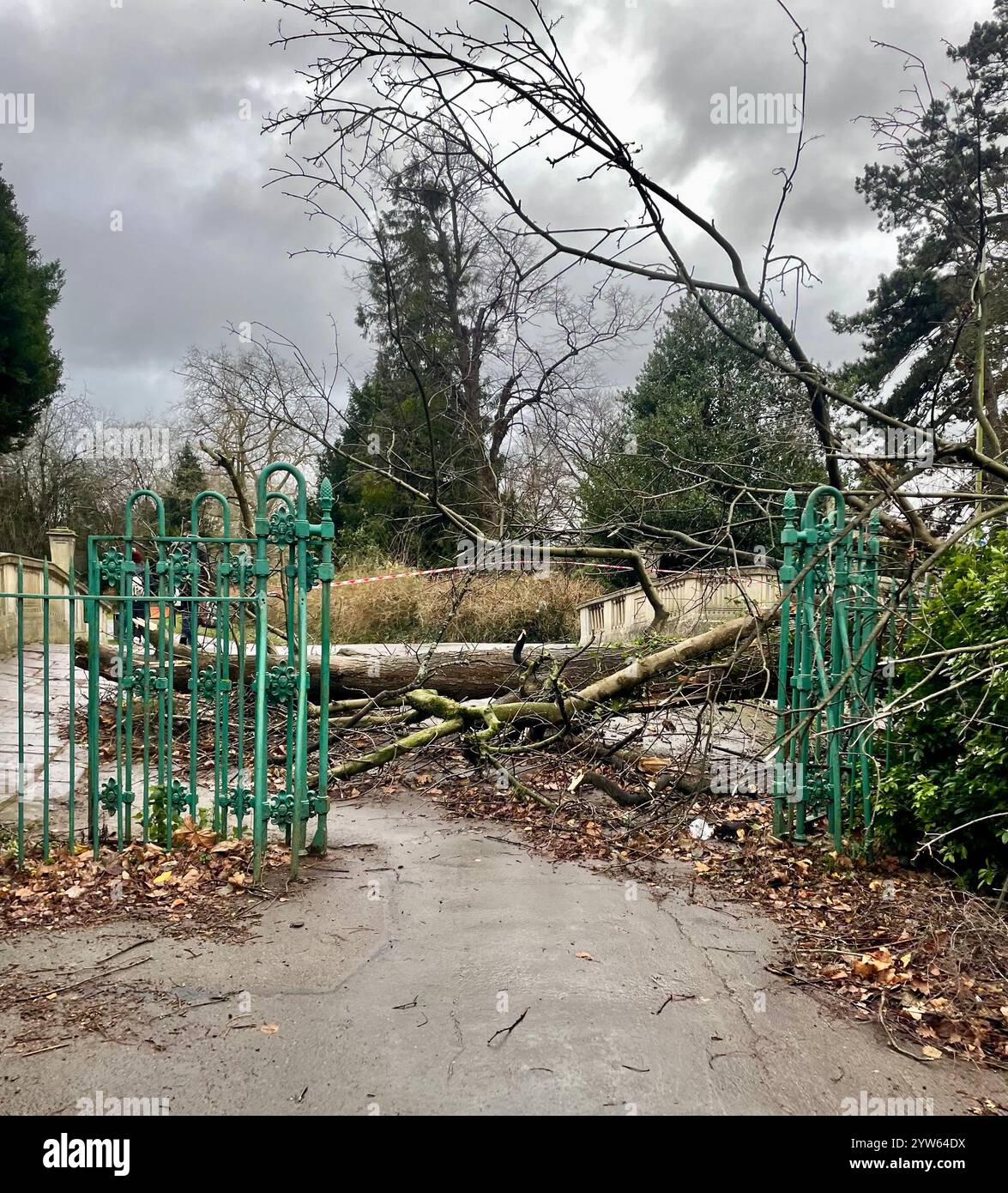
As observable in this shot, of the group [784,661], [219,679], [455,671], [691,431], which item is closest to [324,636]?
[219,679]

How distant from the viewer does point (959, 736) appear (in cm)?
405

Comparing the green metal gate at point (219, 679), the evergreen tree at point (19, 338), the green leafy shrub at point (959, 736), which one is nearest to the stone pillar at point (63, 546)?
the evergreen tree at point (19, 338)

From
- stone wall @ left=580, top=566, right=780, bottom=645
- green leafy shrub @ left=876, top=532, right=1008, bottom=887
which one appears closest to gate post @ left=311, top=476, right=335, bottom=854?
stone wall @ left=580, top=566, right=780, bottom=645

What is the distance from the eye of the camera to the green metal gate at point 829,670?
4.94 metres

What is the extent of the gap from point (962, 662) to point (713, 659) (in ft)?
8.64

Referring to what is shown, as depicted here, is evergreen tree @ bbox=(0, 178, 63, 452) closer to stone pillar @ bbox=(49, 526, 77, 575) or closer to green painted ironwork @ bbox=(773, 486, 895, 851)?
stone pillar @ bbox=(49, 526, 77, 575)

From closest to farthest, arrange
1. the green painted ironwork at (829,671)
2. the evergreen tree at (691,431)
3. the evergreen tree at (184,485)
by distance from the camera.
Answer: the green painted ironwork at (829,671) < the evergreen tree at (691,431) < the evergreen tree at (184,485)

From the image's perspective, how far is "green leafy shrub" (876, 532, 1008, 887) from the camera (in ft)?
13.3

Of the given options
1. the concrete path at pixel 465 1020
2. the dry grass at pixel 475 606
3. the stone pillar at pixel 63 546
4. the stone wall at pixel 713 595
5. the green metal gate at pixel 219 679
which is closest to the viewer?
the concrete path at pixel 465 1020

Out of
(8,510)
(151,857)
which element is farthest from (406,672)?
(8,510)

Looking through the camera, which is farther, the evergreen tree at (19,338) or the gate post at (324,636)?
the evergreen tree at (19,338)

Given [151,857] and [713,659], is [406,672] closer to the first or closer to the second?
[713,659]

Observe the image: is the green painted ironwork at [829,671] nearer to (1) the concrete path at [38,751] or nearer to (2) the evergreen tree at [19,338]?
(1) the concrete path at [38,751]

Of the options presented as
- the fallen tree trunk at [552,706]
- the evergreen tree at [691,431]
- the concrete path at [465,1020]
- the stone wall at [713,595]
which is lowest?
the concrete path at [465,1020]
